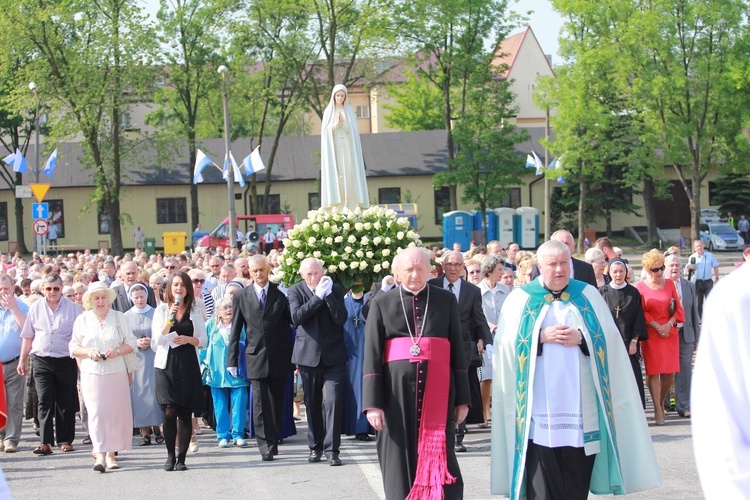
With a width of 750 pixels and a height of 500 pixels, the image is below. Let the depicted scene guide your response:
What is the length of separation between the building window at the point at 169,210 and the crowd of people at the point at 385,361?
41.1 m

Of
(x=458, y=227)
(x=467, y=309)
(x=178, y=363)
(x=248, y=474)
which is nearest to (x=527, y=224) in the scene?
(x=458, y=227)

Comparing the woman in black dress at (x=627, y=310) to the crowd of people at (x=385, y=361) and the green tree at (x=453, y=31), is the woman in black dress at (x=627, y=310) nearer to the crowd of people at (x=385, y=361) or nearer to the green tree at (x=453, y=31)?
the crowd of people at (x=385, y=361)

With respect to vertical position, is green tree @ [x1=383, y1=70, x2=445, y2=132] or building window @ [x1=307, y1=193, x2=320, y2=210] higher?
green tree @ [x1=383, y1=70, x2=445, y2=132]

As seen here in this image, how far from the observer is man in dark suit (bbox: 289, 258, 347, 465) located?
32.2 feet

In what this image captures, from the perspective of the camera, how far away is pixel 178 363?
9742mm

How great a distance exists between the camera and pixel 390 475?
22.1 ft

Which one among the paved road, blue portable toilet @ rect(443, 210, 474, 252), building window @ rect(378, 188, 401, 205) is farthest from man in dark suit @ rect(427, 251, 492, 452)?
building window @ rect(378, 188, 401, 205)

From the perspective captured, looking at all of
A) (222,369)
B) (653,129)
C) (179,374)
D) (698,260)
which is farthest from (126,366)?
(653,129)

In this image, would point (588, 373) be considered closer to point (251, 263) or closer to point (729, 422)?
point (729, 422)

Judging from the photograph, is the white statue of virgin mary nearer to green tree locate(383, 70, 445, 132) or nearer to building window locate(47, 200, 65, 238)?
building window locate(47, 200, 65, 238)

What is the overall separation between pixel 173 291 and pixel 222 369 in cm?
137

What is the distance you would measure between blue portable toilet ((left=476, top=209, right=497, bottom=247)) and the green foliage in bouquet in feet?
101

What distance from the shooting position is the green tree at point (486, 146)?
4375cm

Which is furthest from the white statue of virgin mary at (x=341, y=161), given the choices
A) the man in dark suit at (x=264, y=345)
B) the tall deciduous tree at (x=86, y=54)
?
the tall deciduous tree at (x=86, y=54)
